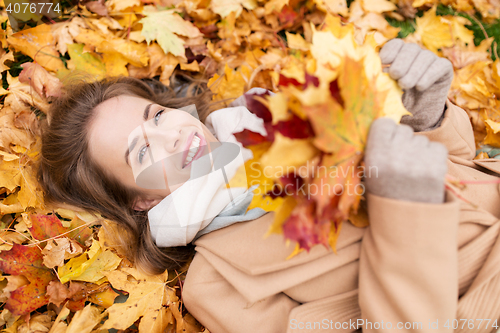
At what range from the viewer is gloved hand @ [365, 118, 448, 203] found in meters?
0.71

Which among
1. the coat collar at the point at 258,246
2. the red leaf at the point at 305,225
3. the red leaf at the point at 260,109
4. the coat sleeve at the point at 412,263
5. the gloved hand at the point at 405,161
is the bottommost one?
the coat collar at the point at 258,246

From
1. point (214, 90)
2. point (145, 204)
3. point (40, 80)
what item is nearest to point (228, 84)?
point (214, 90)

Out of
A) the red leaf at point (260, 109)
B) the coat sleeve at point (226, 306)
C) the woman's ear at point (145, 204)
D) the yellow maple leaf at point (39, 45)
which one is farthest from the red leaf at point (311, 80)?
the yellow maple leaf at point (39, 45)

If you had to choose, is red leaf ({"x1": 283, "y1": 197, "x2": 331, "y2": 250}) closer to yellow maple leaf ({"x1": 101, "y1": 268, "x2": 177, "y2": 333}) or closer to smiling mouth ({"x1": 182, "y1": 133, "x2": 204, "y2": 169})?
smiling mouth ({"x1": 182, "y1": 133, "x2": 204, "y2": 169})

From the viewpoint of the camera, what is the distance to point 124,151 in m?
1.20

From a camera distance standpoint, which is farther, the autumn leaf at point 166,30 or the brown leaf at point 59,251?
the autumn leaf at point 166,30

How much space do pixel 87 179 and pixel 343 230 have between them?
113 centimetres

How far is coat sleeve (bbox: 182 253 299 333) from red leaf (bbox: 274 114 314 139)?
748mm

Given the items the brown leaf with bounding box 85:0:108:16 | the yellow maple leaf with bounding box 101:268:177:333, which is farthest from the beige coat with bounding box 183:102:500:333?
the brown leaf with bounding box 85:0:108:16

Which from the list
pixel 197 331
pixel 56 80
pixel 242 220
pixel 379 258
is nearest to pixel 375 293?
pixel 379 258

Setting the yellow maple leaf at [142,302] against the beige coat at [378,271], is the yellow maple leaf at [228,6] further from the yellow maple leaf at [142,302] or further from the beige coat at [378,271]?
the yellow maple leaf at [142,302]

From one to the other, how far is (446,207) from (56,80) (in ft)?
5.72

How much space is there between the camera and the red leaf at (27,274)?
1144 millimetres

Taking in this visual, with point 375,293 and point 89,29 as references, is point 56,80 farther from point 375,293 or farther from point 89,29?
point 375,293
